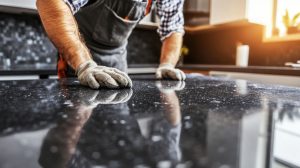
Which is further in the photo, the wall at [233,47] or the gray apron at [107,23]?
the wall at [233,47]

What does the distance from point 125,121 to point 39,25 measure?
6.71ft

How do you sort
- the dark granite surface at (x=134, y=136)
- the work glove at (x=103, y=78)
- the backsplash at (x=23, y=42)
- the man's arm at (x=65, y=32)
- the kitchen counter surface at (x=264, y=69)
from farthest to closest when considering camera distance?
the backsplash at (x=23, y=42), the kitchen counter surface at (x=264, y=69), the man's arm at (x=65, y=32), the work glove at (x=103, y=78), the dark granite surface at (x=134, y=136)

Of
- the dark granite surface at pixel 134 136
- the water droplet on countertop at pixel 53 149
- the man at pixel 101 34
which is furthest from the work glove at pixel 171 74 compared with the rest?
the water droplet on countertop at pixel 53 149

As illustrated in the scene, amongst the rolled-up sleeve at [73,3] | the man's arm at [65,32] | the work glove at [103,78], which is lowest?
the work glove at [103,78]

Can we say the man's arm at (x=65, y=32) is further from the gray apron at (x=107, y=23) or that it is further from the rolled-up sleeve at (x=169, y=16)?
the rolled-up sleeve at (x=169, y=16)

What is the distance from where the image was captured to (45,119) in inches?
10.4

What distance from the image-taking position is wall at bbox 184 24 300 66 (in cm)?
194

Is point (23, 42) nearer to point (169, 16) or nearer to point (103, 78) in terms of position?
point (169, 16)

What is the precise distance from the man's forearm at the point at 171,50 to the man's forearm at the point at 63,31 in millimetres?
497

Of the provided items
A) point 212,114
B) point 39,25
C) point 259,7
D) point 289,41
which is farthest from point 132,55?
point 212,114

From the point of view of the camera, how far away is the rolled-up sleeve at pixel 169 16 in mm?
1193

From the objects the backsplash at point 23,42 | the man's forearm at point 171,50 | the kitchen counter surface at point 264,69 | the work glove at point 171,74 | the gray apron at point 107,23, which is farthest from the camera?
the backsplash at point 23,42

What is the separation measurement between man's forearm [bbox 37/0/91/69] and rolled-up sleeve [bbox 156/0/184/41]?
0.62 meters

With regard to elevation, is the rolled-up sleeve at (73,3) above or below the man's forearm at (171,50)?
above
